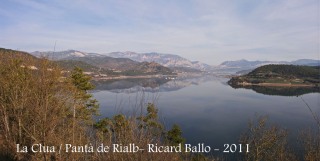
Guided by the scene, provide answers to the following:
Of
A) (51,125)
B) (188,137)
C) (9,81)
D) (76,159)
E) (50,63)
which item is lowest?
(188,137)

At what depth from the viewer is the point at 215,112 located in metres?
84.8

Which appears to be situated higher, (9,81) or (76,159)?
(9,81)

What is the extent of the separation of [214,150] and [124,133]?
39.1 m

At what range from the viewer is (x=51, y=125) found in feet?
50.1

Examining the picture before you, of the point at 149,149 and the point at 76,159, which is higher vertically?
the point at 149,149

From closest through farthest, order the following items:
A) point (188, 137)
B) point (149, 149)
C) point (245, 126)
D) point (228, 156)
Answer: point (149, 149) → point (228, 156) → point (188, 137) → point (245, 126)

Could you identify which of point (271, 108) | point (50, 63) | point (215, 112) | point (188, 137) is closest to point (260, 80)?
point (271, 108)

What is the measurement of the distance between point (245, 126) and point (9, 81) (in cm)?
5564

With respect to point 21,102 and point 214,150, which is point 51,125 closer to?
point 21,102

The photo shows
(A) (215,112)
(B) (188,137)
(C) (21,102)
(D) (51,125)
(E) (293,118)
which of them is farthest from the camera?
(A) (215,112)

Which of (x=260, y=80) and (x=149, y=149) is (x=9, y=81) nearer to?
(x=149, y=149)

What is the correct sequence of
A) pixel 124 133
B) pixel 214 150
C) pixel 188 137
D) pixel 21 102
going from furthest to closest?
pixel 188 137 < pixel 214 150 < pixel 21 102 < pixel 124 133

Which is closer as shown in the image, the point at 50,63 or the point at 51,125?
the point at 51,125

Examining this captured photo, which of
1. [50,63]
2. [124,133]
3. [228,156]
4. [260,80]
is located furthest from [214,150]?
[260,80]
